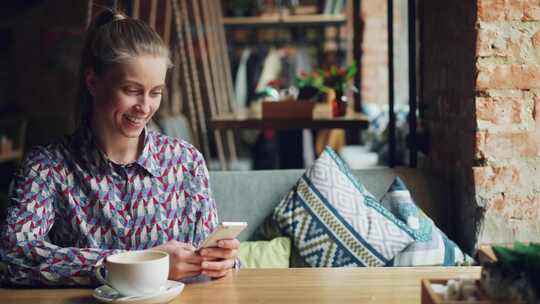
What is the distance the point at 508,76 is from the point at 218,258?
3.41ft

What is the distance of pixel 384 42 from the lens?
6.96 meters

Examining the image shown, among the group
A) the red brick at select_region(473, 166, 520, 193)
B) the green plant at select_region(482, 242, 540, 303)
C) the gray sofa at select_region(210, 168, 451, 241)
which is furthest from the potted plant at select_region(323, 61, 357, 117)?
the green plant at select_region(482, 242, 540, 303)

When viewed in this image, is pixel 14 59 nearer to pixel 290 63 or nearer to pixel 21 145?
pixel 21 145

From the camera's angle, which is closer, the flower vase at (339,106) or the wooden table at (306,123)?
the wooden table at (306,123)

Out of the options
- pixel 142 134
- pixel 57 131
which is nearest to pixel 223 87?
pixel 57 131

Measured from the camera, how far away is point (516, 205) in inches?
78.0

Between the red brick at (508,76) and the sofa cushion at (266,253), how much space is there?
68 cm

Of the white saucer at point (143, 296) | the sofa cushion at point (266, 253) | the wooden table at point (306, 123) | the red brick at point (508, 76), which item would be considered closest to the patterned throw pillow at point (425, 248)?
the sofa cushion at point (266, 253)

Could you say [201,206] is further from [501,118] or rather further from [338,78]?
[338,78]

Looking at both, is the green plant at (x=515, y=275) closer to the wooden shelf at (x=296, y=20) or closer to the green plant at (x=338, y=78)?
the green plant at (x=338, y=78)

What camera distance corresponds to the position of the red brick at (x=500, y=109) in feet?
6.41

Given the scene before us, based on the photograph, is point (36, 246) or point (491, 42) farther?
point (491, 42)

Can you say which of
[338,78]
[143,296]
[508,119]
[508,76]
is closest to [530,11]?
[508,76]

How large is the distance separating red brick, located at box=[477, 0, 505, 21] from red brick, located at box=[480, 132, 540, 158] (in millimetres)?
310
